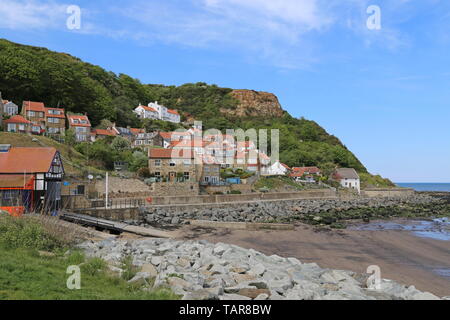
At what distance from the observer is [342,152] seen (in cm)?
10781

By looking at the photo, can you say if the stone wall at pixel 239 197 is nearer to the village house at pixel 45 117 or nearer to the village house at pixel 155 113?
the village house at pixel 45 117

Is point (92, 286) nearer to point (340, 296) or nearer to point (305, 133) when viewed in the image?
point (340, 296)

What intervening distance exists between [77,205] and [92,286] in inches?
922

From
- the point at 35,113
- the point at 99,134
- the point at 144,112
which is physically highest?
the point at 144,112

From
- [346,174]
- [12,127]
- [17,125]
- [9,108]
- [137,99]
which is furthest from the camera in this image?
[137,99]

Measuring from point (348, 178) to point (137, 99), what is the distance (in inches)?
3083

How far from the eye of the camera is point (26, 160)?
83.9ft

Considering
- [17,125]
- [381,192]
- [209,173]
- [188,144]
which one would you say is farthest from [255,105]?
[17,125]

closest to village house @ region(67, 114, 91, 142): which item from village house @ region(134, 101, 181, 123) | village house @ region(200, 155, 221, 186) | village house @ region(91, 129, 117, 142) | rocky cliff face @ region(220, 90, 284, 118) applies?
village house @ region(91, 129, 117, 142)

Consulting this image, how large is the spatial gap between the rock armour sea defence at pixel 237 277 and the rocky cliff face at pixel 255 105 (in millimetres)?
133168

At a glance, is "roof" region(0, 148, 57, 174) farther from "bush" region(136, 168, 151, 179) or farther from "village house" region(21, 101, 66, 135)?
"village house" region(21, 101, 66, 135)

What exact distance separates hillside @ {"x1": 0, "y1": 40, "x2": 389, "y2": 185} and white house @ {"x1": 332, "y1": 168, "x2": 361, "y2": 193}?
537 cm

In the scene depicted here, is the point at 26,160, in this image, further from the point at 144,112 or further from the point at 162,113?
the point at 162,113
